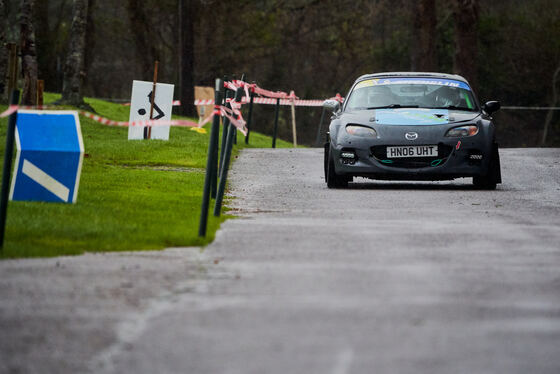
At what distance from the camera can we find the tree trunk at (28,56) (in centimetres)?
2753

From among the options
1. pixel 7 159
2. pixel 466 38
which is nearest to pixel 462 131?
pixel 7 159

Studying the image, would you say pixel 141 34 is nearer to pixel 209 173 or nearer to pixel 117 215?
pixel 117 215

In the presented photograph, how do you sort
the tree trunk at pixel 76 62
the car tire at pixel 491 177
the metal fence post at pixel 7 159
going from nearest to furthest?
1. the metal fence post at pixel 7 159
2. the car tire at pixel 491 177
3. the tree trunk at pixel 76 62

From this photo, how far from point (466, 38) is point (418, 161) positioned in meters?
24.9

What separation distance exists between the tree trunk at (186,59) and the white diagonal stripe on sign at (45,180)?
34.9 meters

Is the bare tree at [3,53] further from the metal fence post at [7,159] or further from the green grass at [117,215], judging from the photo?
the metal fence post at [7,159]

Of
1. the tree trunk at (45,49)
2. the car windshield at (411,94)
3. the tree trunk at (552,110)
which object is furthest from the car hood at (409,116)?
the tree trunk at (45,49)

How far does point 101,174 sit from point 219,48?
43.6 metres

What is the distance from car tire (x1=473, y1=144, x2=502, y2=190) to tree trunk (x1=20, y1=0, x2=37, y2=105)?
1400 cm

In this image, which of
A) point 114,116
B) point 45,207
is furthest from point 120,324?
point 114,116

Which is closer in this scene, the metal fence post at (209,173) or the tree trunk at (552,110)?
the metal fence post at (209,173)

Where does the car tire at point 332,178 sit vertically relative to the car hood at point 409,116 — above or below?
below

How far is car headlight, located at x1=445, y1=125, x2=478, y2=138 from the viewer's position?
15234mm

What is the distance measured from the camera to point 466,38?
39.3 metres
